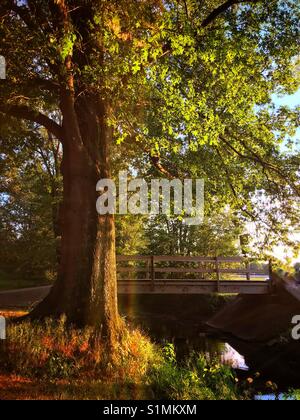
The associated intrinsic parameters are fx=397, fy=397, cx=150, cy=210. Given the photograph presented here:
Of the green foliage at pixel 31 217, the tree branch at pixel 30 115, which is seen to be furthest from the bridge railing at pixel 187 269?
the tree branch at pixel 30 115

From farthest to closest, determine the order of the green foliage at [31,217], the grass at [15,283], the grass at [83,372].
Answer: the grass at [15,283] < the green foliage at [31,217] < the grass at [83,372]

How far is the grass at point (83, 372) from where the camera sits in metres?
6.75

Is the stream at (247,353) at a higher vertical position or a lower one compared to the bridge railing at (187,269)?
lower

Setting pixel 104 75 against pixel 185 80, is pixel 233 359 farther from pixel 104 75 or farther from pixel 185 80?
pixel 104 75

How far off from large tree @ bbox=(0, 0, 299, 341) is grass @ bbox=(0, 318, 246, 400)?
0.78 m

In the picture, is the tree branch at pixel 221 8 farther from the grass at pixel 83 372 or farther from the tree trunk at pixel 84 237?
the grass at pixel 83 372

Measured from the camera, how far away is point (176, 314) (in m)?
29.6

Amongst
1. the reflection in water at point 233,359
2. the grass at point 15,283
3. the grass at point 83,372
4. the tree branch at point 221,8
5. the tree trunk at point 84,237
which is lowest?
the reflection in water at point 233,359

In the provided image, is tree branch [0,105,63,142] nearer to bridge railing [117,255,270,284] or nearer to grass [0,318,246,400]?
grass [0,318,246,400]

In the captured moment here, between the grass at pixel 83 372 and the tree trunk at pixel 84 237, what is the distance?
0.60 meters

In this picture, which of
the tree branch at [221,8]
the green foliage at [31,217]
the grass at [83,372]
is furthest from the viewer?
the green foliage at [31,217]

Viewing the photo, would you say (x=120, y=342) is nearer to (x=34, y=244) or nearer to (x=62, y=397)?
(x=62, y=397)

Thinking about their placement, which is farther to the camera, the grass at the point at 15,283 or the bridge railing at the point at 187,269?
the grass at the point at 15,283

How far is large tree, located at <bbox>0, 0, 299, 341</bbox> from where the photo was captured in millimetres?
8727
